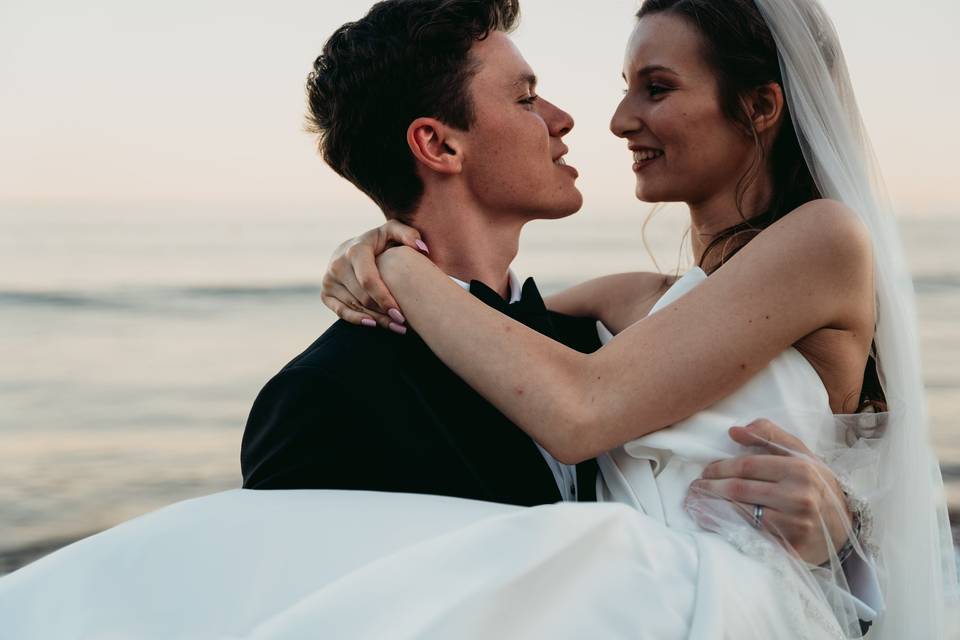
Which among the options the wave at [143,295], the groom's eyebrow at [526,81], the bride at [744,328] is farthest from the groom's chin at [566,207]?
the wave at [143,295]

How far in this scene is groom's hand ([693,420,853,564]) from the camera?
2.37 meters

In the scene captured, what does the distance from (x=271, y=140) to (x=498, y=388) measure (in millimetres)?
12881

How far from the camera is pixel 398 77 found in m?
3.06

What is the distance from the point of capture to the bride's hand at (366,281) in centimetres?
263

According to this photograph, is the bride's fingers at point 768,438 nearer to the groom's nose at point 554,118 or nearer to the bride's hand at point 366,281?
the bride's hand at point 366,281

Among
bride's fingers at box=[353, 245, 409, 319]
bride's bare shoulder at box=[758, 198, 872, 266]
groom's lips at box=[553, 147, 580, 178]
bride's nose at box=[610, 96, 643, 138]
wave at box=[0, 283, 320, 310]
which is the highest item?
wave at box=[0, 283, 320, 310]

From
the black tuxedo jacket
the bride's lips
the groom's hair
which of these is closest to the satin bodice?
the black tuxedo jacket

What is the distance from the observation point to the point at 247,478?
8.59 feet

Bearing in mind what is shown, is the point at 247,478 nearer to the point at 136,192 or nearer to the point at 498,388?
the point at 498,388

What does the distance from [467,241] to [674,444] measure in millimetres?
851

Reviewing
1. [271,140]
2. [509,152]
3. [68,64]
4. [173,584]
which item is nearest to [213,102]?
[271,140]

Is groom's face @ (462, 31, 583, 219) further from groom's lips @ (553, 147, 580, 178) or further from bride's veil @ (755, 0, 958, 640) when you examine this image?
bride's veil @ (755, 0, 958, 640)

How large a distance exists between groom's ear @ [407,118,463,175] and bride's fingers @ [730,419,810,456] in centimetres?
106

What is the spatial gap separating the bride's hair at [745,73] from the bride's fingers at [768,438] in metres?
0.51
